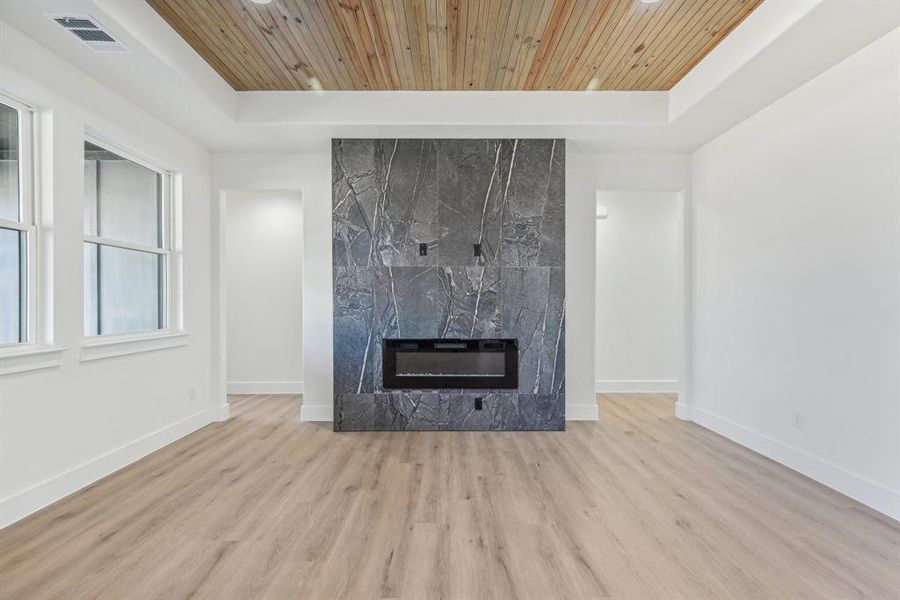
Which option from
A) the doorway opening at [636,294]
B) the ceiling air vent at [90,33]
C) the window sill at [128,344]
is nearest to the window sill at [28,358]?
the window sill at [128,344]

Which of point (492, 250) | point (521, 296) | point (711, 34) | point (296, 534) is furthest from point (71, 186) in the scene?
point (711, 34)

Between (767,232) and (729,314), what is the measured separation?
0.79 m

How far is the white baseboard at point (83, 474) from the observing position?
2299 millimetres

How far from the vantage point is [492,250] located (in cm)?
400

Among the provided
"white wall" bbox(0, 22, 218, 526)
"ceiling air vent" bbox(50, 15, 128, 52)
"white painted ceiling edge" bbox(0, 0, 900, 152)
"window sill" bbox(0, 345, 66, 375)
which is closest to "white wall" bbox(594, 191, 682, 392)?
"white painted ceiling edge" bbox(0, 0, 900, 152)

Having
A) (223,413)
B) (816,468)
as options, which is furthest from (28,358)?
(816,468)

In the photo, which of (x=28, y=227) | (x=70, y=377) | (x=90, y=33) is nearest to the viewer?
(x=90, y=33)

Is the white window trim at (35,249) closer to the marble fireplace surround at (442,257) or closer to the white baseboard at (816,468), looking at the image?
the marble fireplace surround at (442,257)

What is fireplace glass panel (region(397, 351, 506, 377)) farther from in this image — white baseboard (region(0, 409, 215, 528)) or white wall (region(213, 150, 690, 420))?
white baseboard (region(0, 409, 215, 528))

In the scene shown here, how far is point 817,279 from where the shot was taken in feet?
9.57

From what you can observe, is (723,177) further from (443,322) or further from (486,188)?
(443,322)

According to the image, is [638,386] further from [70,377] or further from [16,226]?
[16,226]

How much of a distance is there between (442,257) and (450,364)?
3.13 feet

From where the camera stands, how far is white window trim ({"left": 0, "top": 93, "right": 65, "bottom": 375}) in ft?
8.20
